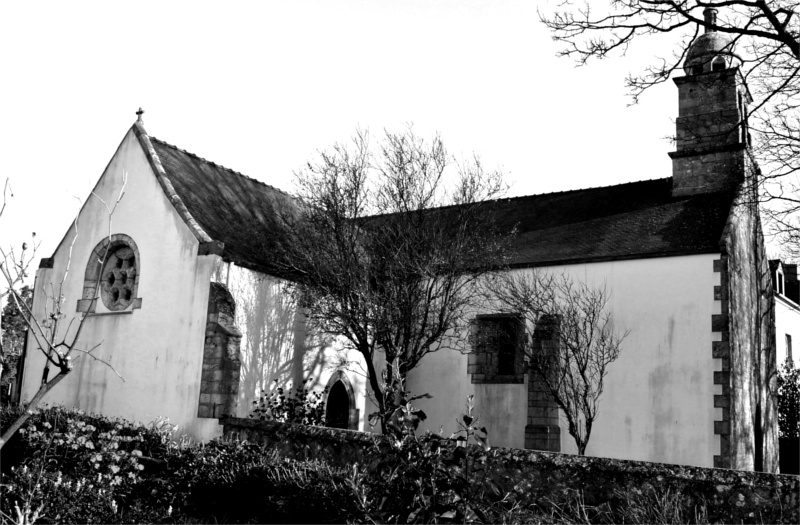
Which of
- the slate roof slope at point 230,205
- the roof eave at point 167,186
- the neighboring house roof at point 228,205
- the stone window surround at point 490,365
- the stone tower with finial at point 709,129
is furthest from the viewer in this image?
the stone tower with finial at point 709,129

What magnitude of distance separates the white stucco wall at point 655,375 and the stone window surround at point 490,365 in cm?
24

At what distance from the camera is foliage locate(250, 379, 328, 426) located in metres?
15.6

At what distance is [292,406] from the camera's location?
1606 centimetres

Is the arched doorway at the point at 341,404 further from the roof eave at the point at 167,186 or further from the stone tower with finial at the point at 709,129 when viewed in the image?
the stone tower with finial at the point at 709,129

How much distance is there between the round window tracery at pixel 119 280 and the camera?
54.5 feet

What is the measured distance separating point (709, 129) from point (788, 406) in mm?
9345

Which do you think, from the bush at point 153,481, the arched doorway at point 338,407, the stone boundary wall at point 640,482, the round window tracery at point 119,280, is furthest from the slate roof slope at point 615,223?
the bush at point 153,481

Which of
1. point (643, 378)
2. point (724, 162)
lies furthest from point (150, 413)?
point (724, 162)

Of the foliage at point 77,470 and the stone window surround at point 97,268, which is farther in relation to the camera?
the stone window surround at point 97,268

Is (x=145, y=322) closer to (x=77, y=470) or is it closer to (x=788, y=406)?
(x=77, y=470)

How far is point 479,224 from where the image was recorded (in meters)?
16.7

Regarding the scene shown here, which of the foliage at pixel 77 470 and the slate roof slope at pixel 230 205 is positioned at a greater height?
the slate roof slope at pixel 230 205

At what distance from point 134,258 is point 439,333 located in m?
7.27

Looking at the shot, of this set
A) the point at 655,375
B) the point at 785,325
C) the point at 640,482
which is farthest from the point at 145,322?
the point at 785,325
